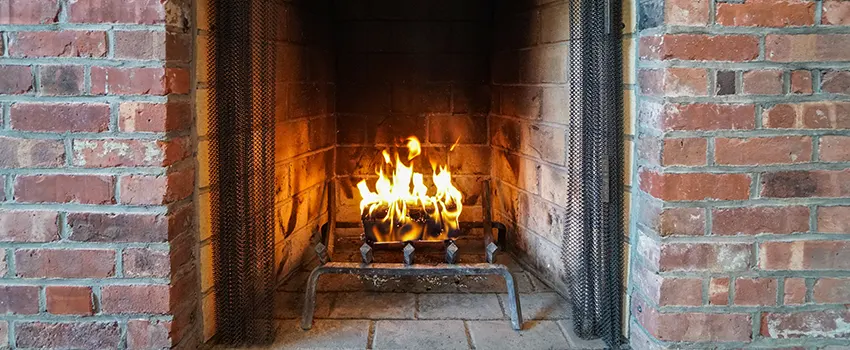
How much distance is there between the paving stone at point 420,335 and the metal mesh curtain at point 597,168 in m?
0.36

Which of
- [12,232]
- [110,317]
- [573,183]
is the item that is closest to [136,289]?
[110,317]

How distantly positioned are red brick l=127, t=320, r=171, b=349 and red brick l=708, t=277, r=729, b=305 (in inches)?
54.1

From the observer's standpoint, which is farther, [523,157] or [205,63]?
[523,157]

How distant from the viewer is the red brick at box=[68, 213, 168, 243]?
156 cm

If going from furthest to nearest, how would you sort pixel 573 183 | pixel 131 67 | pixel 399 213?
pixel 399 213 → pixel 573 183 → pixel 131 67

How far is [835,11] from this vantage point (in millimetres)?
1515

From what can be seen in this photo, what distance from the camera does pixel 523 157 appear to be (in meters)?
2.57

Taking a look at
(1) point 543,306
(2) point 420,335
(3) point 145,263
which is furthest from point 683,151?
(3) point 145,263

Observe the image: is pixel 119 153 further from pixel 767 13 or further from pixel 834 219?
pixel 834 219

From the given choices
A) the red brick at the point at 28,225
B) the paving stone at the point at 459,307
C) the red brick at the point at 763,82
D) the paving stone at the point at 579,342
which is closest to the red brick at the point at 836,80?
the red brick at the point at 763,82

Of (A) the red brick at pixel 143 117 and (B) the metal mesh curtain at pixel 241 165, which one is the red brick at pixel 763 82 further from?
(A) the red brick at pixel 143 117

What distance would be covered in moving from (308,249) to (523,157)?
97cm

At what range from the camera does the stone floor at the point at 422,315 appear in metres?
1.82

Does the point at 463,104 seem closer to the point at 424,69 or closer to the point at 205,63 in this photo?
the point at 424,69
